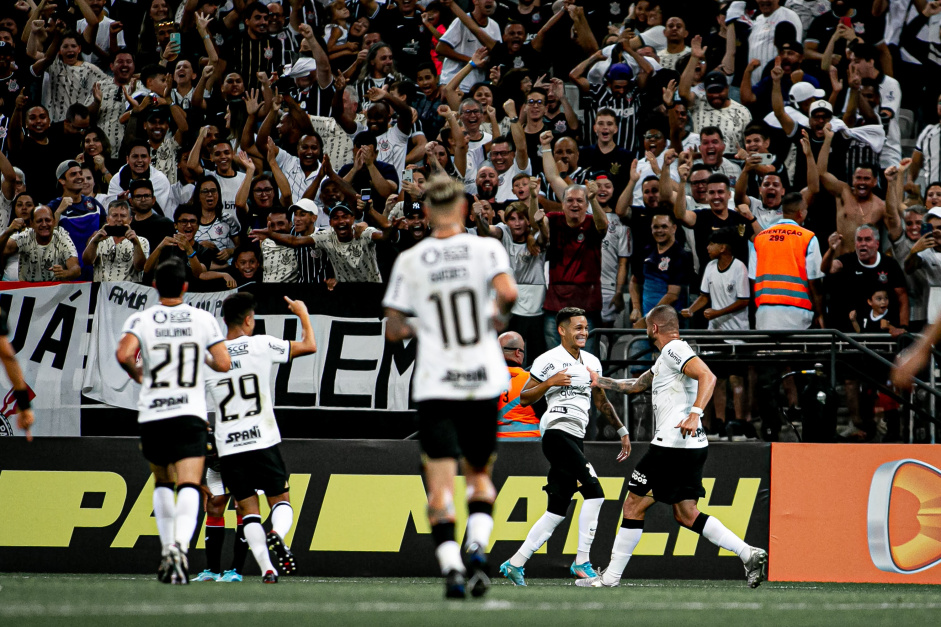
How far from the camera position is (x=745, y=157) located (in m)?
14.4

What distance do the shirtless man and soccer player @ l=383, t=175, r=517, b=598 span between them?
8.48 m

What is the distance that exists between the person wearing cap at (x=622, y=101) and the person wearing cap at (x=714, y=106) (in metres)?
0.62

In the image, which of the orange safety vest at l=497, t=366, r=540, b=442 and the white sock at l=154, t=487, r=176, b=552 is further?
the orange safety vest at l=497, t=366, r=540, b=442

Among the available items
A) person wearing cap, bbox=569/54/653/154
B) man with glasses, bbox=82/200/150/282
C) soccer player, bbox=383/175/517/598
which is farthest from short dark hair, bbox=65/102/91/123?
soccer player, bbox=383/175/517/598

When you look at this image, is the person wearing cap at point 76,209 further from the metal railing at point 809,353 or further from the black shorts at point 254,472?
the metal railing at point 809,353

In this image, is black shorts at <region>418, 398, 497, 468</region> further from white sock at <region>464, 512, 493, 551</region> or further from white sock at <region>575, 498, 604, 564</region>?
white sock at <region>575, 498, 604, 564</region>

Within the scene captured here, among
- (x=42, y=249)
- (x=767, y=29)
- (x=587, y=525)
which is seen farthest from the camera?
(x=767, y=29)

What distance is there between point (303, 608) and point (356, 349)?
6550 millimetres

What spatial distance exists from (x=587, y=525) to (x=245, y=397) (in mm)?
3295

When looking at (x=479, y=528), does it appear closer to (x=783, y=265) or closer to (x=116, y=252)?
(x=783, y=265)

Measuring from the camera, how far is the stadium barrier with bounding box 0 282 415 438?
12477mm

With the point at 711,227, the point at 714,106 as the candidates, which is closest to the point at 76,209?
the point at 711,227

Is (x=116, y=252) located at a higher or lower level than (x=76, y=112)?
lower

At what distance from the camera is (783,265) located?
12781 millimetres
